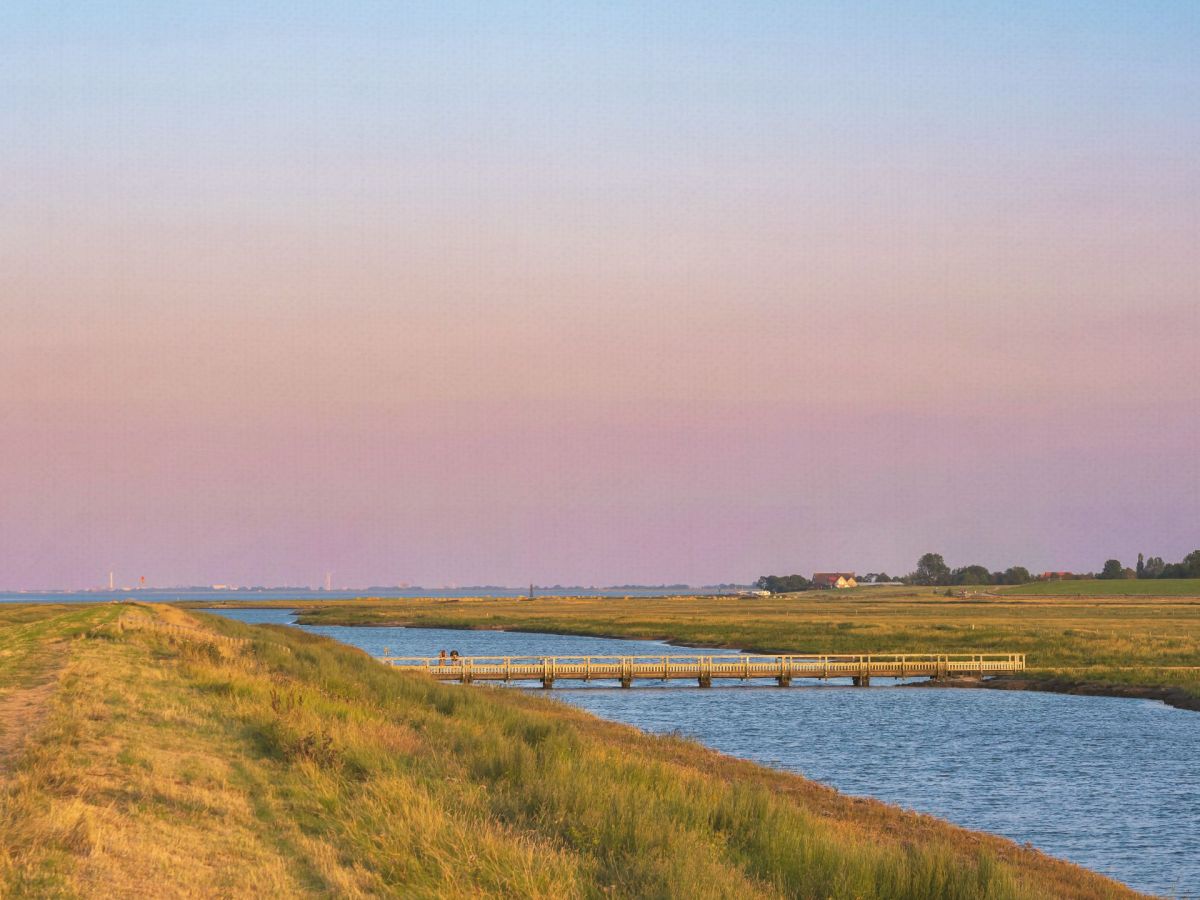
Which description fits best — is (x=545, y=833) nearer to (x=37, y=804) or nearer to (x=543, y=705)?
(x=37, y=804)

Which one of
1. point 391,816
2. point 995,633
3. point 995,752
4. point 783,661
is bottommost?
point 995,752

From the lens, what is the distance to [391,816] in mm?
14766

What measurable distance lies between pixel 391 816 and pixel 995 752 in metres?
30.1

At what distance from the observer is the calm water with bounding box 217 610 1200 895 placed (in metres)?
26.2

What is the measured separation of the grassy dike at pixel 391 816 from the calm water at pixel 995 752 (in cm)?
337

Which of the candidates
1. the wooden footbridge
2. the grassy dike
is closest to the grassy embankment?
the wooden footbridge

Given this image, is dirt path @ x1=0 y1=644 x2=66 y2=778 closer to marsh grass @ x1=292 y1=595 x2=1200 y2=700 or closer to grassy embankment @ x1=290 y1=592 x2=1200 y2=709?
grassy embankment @ x1=290 y1=592 x2=1200 y2=709

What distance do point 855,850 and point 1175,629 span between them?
88107mm

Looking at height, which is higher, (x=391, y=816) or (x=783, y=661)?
(x=391, y=816)

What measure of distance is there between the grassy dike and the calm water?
3.37 meters

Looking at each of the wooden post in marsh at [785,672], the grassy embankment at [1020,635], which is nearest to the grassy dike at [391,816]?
the wooden post in marsh at [785,672]

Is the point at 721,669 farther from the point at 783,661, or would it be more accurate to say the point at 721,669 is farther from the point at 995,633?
the point at 995,633

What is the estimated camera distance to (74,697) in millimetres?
25125

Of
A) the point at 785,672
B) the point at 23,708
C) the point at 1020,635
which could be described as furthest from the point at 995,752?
the point at 1020,635
